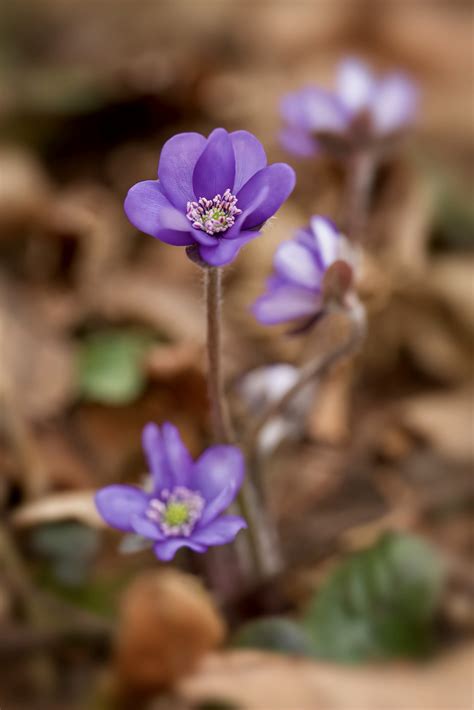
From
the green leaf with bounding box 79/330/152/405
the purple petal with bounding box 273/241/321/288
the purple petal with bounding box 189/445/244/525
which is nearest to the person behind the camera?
the purple petal with bounding box 189/445/244/525

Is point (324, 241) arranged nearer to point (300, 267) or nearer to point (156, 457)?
point (300, 267)

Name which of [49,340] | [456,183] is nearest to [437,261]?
[456,183]

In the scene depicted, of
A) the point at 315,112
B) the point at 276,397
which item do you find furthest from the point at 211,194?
the point at 315,112

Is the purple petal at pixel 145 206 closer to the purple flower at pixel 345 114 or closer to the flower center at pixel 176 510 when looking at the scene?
the flower center at pixel 176 510

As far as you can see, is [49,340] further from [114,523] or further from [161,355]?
[114,523]

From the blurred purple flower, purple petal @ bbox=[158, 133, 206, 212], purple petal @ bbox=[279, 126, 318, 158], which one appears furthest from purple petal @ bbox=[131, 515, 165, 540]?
purple petal @ bbox=[279, 126, 318, 158]

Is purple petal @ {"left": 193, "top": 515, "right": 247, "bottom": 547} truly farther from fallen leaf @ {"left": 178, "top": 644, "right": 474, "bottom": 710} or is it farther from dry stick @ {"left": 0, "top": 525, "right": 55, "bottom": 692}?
dry stick @ {"left": 0, "top": 525, "right": 55, "bottom": 692}
